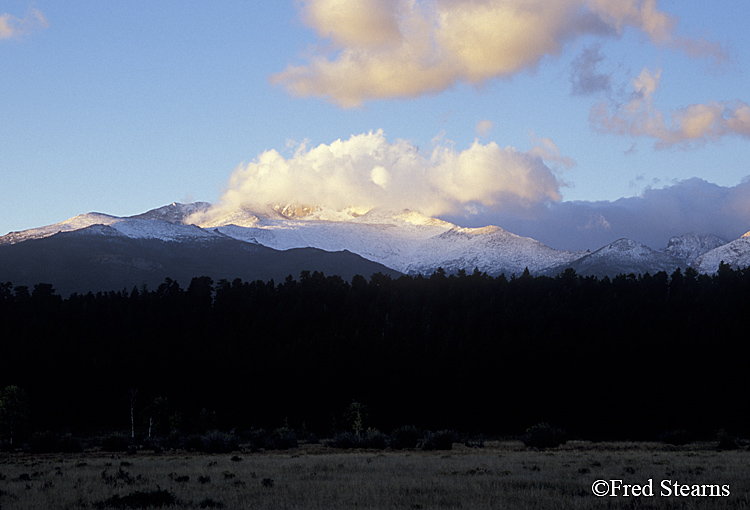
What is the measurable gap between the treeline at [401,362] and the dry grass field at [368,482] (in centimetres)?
5927

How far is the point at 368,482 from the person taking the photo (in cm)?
2844

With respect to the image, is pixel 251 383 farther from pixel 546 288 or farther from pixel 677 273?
pixel 677 273

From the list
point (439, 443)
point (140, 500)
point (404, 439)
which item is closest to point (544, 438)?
point (439, 443)

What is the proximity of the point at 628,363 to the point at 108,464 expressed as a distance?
9364 centimetres

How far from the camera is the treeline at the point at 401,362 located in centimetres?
10638

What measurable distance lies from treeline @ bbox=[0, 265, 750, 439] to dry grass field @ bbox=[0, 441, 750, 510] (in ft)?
194

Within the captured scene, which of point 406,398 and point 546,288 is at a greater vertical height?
point 546,288

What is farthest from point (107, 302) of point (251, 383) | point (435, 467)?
point (435, 467)

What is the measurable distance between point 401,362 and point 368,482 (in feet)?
295

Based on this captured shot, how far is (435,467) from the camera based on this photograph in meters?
35.2

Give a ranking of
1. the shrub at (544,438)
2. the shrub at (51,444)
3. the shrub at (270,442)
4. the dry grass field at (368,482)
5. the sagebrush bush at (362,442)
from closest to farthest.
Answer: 1. the dry grass field at (368,482)
2. the shrub at (51,444)
3. the shrub at (270,442)
4. the sagebrush bush at (362,442)
5. the shrub at (544,438)

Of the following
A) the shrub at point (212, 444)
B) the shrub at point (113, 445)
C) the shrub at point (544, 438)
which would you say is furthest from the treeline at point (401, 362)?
the shrub at point (212, 444)

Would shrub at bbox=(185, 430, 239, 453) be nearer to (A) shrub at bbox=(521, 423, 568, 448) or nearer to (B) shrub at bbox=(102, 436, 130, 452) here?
(B) shrub at bbox=(102, 436, 130, 452)

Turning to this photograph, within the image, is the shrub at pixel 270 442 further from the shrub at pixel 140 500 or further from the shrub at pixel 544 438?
the shrub at pixel 140 500
